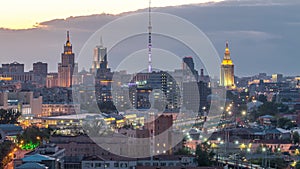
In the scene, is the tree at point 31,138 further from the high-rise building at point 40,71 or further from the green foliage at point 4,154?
the high-rise building at point 40,71

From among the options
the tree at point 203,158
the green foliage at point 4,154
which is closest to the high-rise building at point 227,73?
the tree at point 203,158

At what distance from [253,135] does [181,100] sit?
24.8 meters

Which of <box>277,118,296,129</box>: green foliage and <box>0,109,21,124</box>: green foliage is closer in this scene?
<box>0,109,21,124</box>: green foliage

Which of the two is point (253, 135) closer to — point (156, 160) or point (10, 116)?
point (10, 116)

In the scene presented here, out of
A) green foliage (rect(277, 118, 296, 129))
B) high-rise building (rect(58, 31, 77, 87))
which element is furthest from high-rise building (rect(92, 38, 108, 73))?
green foliage (rect(277, 118, 296, 129))

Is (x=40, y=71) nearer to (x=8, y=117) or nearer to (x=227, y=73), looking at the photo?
(x=227, y=73)

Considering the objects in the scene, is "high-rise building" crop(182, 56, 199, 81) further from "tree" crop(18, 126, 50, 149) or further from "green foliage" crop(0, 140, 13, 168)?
"green foliage" crop(0, 140, 13, 168)

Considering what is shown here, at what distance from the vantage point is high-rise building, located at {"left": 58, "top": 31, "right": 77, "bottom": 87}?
86250 mm

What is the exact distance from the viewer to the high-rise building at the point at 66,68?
8625 cm

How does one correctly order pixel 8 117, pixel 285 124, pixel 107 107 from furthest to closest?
pixel 107 107 → pixel 285 124 → pixel 8 117

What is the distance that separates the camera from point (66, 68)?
8612 cm

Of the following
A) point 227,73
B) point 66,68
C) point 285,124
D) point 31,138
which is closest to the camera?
point 31,138

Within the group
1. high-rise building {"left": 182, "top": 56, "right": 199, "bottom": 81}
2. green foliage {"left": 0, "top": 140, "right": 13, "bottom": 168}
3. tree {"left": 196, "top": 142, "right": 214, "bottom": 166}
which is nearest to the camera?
green foliage {"left": 0, "top": 140, "right": 13, "bottom": 168}

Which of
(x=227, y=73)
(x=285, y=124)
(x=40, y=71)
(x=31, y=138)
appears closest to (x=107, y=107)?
(x=285, y=124)
